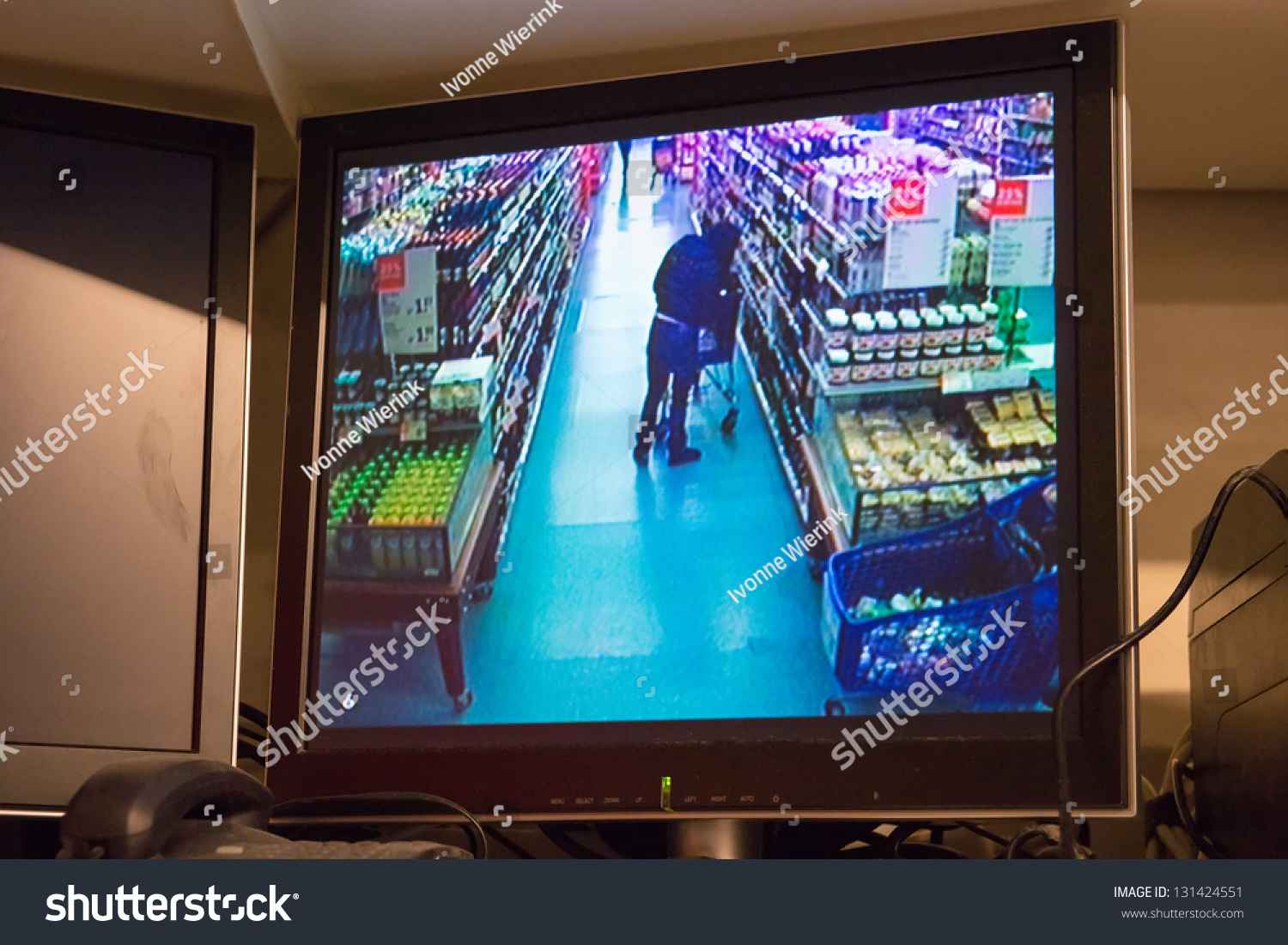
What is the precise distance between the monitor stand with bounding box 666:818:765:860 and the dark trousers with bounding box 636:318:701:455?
37 centimetres

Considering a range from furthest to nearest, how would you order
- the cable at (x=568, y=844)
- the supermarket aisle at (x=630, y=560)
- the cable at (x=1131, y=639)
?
1. the cable at (x=568, y=844)
2. the supermarket aisle at (x=630, y=560)
3. the cable at (x=1131, y=639)

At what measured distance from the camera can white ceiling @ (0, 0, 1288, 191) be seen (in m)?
1.07

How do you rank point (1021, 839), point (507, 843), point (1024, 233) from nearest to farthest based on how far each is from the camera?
point (1021, 839)
point (1024, 233)
point (507, 843)

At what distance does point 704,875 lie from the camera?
63cm

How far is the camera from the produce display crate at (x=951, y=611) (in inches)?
37.3

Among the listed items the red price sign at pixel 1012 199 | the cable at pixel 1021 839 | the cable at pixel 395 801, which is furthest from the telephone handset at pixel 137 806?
the red price sign at pixel 1012 199

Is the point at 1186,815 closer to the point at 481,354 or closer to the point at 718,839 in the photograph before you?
the point at 718,839

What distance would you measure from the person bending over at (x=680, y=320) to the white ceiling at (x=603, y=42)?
0.25m

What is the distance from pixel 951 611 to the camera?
0.96 metres

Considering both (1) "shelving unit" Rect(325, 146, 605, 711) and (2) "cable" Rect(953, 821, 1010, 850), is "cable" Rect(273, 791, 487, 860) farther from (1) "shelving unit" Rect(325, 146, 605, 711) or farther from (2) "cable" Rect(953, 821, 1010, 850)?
(2) "cable" Rect(953, 821, 1010, 850)

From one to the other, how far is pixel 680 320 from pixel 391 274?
347mm

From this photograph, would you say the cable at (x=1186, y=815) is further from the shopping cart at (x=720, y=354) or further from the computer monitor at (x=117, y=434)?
the computer monitor at (x=117, y=434)

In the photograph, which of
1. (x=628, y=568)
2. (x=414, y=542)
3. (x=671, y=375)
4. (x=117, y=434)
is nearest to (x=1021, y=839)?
(x=628, y=568)

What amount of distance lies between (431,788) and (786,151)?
749mm
